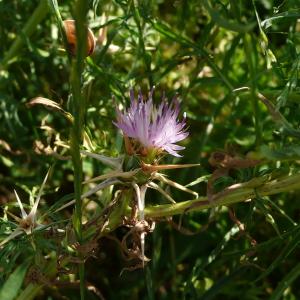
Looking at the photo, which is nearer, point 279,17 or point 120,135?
point 279,17

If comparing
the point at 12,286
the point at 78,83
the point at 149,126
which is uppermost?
the point at 78,83

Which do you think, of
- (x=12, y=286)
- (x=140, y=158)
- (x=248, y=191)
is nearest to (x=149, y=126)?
(x=140, y=158)

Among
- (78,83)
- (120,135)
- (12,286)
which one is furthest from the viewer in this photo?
(120,135)

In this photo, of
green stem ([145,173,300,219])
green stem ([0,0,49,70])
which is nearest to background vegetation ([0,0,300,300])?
green stem ([0,0,49,70])

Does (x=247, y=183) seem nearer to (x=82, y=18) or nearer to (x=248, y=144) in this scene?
(x=82, y=18)

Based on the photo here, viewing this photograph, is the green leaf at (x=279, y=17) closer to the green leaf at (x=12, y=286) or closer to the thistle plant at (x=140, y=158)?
the thistle plant at (x=140, y=158)

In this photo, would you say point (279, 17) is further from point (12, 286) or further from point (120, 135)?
point (12, 286)

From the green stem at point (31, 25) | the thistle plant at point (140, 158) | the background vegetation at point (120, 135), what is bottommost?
the background vegetation at point (120, 135)

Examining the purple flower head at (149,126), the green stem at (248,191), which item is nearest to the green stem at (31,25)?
the purple flower head at (149,126)

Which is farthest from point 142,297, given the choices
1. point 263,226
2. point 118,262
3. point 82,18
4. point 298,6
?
point 82,18

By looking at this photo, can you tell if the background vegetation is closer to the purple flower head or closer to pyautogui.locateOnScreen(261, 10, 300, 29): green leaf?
pyautogui.locateOnScreen(261, 10, 300, 29): green leaf

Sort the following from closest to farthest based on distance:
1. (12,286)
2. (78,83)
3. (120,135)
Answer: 1. (78,83)
2. (12,286)
3. (120,135)
